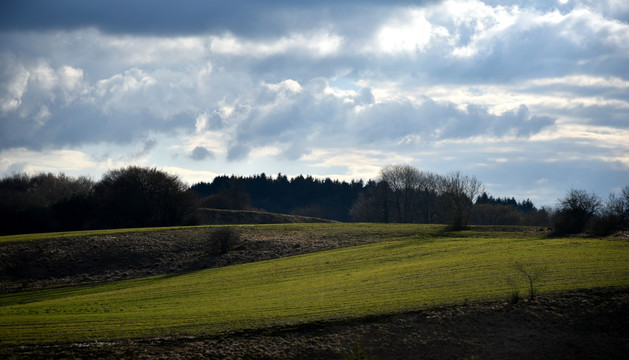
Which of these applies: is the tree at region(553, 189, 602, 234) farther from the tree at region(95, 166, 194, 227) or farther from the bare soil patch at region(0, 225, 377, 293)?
the tree at region(95, 166, 194, 227)

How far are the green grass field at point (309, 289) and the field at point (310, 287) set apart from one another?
0.25ft

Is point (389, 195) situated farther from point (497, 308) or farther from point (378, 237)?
point (497, 308)

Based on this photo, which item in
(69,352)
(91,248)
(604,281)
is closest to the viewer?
(69,352)

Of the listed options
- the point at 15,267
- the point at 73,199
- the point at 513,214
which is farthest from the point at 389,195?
the point at 15,267

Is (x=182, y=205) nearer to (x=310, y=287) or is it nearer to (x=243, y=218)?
(x=243, y=218)

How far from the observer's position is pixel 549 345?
2531 cm

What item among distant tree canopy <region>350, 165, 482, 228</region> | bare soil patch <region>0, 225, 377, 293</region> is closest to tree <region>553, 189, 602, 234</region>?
bare soil patch <region>0, 225, 377, 293</region>

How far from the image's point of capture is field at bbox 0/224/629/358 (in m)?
28.0

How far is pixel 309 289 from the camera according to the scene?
3591 centimetres

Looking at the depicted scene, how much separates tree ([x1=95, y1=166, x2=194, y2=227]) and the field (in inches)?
1241

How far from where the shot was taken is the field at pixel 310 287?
28.0 m

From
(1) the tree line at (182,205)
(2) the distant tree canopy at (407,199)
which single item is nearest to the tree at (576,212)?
(1) the tree line at (182,205)

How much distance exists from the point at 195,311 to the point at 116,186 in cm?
6993

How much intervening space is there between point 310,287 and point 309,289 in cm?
78
